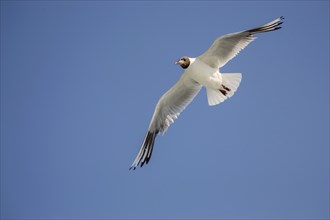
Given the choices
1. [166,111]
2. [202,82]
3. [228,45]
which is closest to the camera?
[228,45]

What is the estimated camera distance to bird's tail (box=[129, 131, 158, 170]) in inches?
338


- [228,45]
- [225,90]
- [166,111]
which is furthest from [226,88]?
[166,111]

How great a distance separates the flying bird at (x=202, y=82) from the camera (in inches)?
306

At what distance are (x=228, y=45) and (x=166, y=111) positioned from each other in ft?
5.16

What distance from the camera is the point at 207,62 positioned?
8.02 m

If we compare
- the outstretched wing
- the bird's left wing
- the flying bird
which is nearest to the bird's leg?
the flying bird

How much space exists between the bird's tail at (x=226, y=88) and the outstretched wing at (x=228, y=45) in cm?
22

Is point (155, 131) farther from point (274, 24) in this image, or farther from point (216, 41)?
point (274, 24)

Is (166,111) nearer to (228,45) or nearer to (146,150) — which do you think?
(146,150)

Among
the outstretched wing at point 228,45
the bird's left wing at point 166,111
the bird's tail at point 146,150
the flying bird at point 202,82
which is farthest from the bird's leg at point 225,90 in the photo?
the bird's tail at point 146,150

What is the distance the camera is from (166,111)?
28.6 ft

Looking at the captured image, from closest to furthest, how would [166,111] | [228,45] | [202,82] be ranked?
[228,45], [202,82], [166,111]

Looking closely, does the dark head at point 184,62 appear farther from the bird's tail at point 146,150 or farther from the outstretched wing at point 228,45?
the bird's tail at point 146,150

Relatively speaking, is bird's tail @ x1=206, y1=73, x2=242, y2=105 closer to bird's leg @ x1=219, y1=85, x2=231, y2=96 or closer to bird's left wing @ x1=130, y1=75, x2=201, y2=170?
bird's leg @ x1=219, y1=85, x2=231, y2=96
